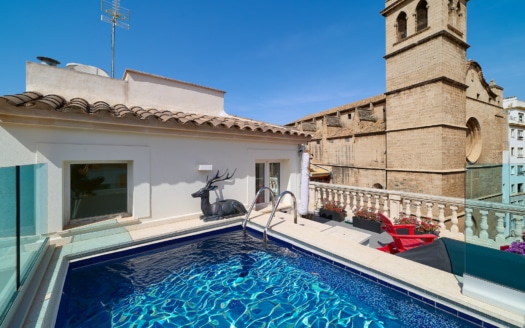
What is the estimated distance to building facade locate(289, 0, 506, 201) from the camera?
15562 millimetres

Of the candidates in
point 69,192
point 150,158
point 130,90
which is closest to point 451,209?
point 150,158

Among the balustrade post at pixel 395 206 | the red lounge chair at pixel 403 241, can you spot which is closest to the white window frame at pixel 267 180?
the balustrade post at pixel 395 206

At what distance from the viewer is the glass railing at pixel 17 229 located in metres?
2.72

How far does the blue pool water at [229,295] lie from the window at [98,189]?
1.92m

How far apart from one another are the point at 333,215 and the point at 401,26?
64.8ft

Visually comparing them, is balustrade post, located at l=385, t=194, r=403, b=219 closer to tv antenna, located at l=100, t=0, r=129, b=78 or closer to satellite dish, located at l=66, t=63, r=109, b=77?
satellite dish, located at l=66, t=63, r=109, b=77

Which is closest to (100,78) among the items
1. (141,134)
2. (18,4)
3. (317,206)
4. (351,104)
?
(18,4)

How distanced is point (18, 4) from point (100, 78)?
256 centimetres

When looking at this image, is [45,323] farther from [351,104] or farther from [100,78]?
[351,104]

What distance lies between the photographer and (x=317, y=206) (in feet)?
34.7

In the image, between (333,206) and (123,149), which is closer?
(123,149)

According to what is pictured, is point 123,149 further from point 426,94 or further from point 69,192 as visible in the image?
point 426,94

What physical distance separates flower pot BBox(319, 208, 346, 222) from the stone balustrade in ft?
1.92

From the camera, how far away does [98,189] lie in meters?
6.20
